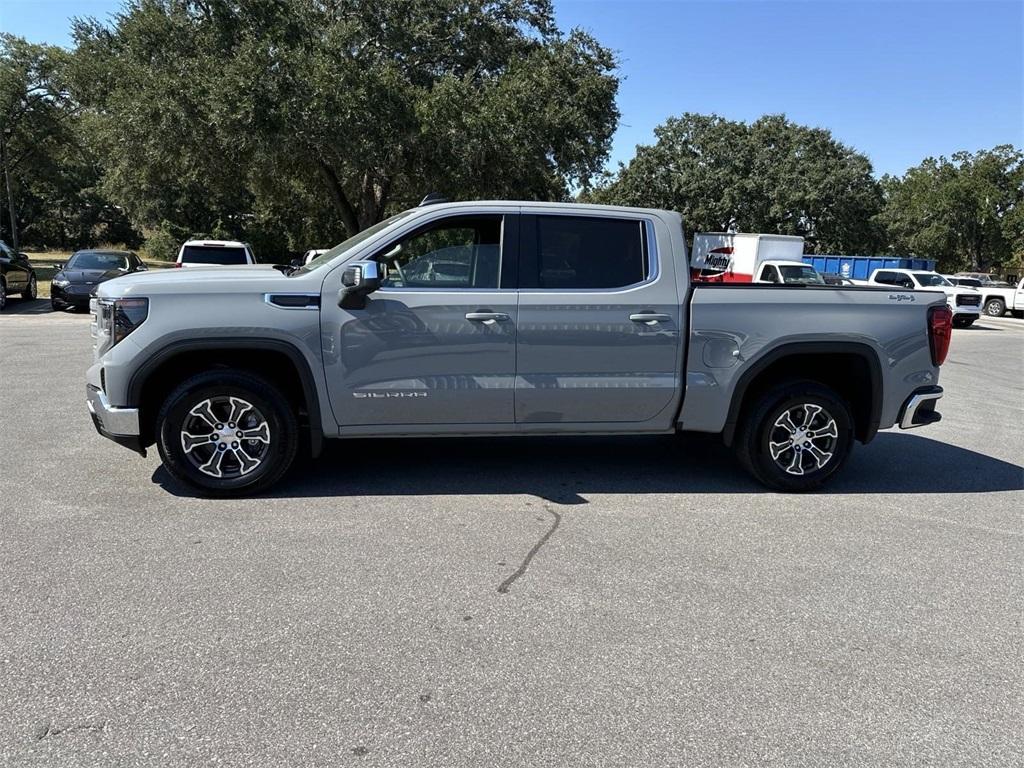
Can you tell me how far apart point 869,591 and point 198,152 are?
22.6 metres

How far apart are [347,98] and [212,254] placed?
7579 millimetres

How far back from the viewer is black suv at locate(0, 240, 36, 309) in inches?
720

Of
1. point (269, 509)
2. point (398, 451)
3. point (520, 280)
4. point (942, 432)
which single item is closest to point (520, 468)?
point (398, 451)

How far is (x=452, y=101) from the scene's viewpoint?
22688 millimetres

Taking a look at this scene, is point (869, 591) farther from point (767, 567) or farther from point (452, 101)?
point (452, 101)

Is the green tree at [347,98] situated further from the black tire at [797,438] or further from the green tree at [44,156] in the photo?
the black tire at [797,438]

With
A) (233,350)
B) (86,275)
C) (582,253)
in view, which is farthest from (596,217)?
(86,275)

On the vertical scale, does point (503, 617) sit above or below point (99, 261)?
below

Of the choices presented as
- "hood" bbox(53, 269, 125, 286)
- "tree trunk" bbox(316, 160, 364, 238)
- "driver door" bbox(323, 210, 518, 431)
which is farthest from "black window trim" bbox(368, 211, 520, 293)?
"tree trunk" bbox(316, 160, 364, 238)

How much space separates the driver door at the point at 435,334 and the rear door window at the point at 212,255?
11542 mm

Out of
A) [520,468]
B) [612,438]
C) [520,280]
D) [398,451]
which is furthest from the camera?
[612,438]

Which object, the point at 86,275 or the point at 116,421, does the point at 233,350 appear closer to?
the point at 116,421

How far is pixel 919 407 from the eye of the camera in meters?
5.66

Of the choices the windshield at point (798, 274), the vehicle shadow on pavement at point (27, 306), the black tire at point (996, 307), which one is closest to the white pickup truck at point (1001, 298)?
the black tire at point (996, 307)
